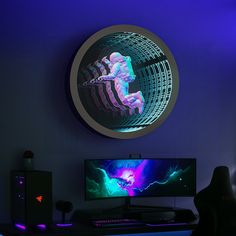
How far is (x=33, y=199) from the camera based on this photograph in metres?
3.38

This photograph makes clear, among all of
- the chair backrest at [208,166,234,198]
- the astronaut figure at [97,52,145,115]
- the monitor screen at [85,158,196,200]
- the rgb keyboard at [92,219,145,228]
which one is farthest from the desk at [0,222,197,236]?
the astronaut figure at [97,52,145,115]

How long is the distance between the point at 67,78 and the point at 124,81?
19.0 inches

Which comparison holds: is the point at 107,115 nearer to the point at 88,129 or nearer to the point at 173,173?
the point at 88,129

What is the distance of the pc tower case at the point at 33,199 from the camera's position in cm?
336

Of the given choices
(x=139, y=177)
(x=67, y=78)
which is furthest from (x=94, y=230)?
(x=67, y=78)

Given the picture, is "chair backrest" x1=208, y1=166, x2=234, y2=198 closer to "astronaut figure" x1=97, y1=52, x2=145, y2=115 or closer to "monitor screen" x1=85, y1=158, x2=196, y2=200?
"monitor screen" x1=85, y1=158, x2=196, y2=200

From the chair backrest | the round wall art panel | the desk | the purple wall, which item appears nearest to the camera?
the chair backrest

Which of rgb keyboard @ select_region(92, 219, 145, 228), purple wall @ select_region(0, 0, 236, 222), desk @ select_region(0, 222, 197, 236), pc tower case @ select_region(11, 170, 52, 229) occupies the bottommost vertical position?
desk @ select_region(0, 222, 197, 236)

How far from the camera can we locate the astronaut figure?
3.96 meters

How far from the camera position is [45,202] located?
11.3 feet

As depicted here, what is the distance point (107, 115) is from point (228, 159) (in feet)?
4.01

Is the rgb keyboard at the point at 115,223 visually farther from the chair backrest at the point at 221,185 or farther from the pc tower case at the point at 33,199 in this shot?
the chair backrest at the point at 221,185

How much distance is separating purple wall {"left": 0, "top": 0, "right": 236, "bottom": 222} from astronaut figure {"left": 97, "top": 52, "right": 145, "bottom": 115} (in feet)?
0.91

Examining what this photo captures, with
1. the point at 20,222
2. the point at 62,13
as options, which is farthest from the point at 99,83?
the point at 20,222
